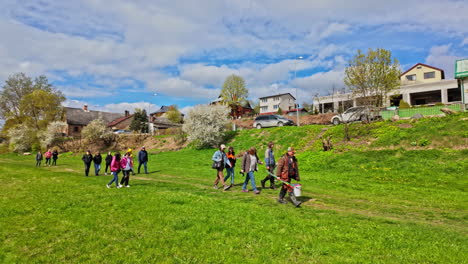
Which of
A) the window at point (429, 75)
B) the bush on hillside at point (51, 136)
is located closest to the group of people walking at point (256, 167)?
the bush on hillside at point (51, 136)

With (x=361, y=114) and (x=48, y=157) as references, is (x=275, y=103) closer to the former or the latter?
(x=361, y=114)

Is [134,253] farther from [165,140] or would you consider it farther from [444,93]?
[444,93]

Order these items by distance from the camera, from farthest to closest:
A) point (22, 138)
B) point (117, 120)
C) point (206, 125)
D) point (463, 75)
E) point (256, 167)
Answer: point (117, 120), point (22, 138), point (206, 125), point (463, 75), point (256, 167)

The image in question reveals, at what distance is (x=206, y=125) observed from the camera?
33125mm

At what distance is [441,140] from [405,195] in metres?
9.61

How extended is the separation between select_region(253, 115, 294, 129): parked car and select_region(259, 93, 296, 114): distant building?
155 feet

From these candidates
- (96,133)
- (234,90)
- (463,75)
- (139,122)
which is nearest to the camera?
(463,75)

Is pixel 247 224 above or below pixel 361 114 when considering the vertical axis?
below

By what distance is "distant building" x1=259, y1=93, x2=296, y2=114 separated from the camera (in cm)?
8188

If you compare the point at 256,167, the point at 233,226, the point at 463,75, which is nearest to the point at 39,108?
the point at 256,167

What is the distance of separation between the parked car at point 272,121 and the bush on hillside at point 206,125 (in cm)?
433

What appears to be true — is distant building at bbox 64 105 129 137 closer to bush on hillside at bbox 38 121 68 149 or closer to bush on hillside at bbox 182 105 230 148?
bush on hillside at bbox 38 121 68 149

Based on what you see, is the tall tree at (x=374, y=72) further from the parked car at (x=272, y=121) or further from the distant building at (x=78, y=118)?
the distant building at (x=78, y=118)

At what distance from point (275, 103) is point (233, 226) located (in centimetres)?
7764
